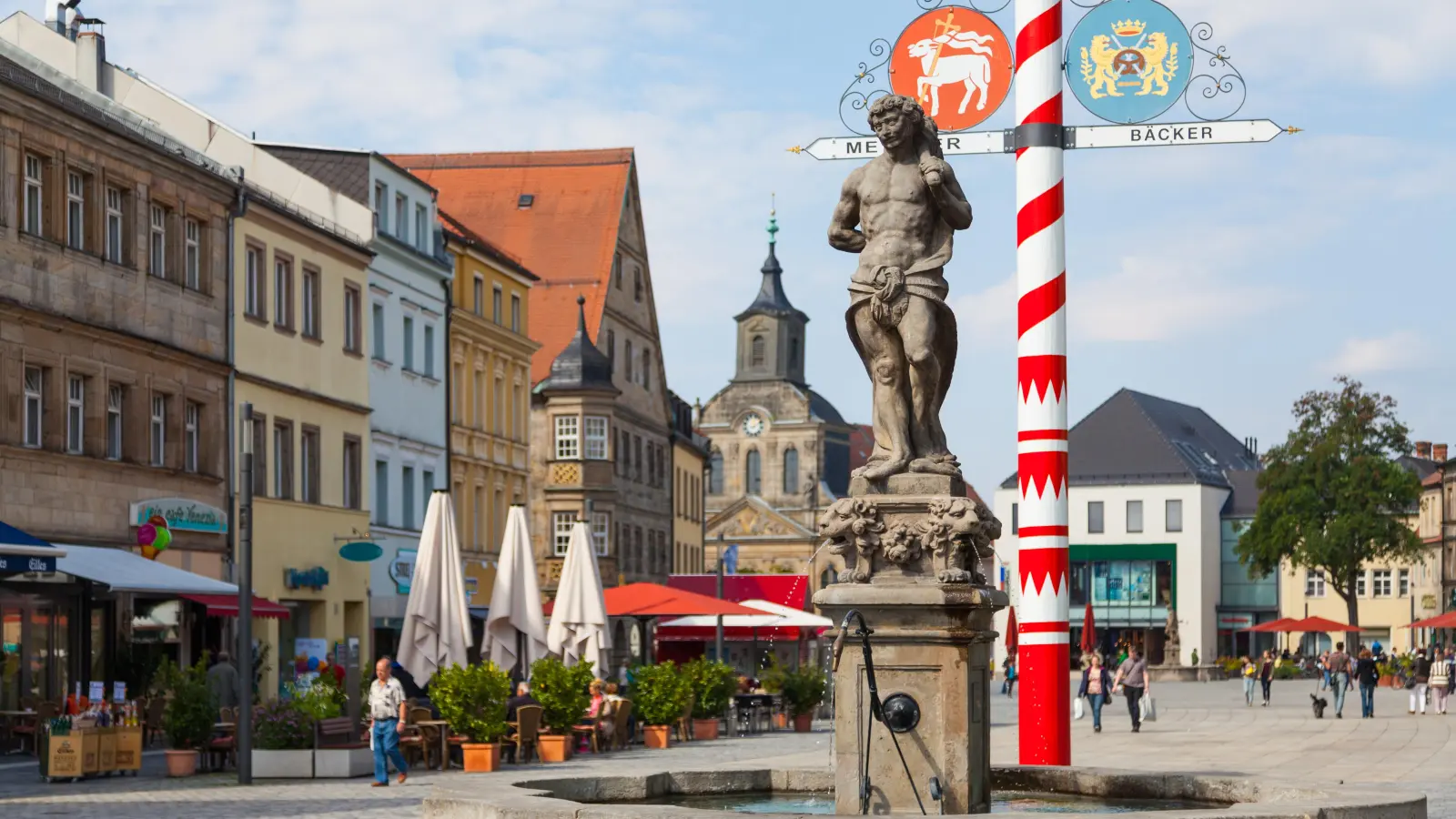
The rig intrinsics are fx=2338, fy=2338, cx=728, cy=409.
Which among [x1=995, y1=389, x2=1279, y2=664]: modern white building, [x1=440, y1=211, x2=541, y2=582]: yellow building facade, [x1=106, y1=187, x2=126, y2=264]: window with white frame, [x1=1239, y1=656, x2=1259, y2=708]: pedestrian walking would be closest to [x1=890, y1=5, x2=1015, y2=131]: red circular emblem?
[x1=106, y1=187, x2=126, y2=264]: window with white frame

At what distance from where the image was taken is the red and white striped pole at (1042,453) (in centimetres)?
1416

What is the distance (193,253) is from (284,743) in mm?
15214

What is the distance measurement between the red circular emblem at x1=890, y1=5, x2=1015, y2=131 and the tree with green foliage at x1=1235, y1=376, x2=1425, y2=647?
233 feet

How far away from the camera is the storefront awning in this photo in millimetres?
28141

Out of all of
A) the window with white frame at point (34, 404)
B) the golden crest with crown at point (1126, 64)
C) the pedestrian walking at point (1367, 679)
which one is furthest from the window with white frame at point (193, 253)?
the golden crest with crown at point (1126, 64)

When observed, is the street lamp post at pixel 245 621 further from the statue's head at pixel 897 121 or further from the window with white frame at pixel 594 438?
the window with white frame at pixel 594 438

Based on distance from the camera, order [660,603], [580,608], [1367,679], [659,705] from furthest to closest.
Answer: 1. [1367,679]
2. [660,603]
3. [580,608]
4. [659,705]

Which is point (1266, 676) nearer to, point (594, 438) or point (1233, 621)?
point (594, 438)

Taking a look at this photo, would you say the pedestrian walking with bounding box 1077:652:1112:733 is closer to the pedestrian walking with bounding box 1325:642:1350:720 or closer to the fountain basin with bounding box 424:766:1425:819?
the pedestrian walking with bounding box 1325:642:1350:720

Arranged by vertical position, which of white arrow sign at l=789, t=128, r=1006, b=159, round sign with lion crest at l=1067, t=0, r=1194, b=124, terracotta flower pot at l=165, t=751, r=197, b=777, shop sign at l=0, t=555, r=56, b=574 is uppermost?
round sign with lion crest at l=1067, t=0, r=1194, b=124

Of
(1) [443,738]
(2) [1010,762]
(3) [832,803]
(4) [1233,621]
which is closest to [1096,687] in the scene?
(1) [443,738]

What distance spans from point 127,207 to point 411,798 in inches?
652

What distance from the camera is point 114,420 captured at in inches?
1357

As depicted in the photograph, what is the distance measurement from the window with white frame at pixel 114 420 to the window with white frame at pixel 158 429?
1057 millimetres
